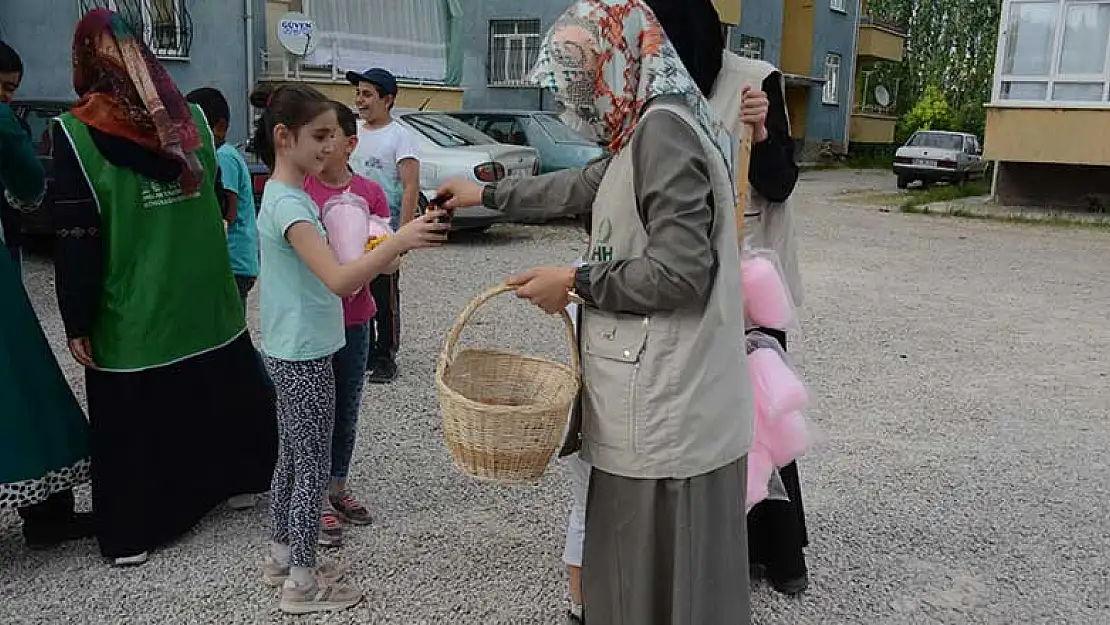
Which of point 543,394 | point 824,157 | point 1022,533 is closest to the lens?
point 543,394

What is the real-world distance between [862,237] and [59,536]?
11411mm

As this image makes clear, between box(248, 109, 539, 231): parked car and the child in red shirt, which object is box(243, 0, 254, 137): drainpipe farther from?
the child in red shirt

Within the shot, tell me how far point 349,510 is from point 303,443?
2.86 ft

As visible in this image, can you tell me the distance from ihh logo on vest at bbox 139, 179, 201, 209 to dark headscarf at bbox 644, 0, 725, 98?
1.81m

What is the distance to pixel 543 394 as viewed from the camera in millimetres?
2697

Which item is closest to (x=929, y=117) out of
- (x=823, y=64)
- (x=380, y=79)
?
(x=823, y=64)

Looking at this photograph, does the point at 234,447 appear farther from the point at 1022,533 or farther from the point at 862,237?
the point at 862,237

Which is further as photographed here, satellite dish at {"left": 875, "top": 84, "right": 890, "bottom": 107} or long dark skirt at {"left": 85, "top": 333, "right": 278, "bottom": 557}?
satellite dish at {"left": 875, "top": 84, "right": 890, "bottom": 107}

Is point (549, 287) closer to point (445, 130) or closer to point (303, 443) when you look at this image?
point (303, 443)

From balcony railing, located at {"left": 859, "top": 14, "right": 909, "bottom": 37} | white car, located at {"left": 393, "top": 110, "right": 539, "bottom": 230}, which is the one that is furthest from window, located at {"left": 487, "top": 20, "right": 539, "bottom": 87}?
balcony railing, located at {"left": 859, "top": 14, "right": 909, "bottom": 37}

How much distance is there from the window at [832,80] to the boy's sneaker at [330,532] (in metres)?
28.7

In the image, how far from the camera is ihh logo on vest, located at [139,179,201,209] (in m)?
3.19

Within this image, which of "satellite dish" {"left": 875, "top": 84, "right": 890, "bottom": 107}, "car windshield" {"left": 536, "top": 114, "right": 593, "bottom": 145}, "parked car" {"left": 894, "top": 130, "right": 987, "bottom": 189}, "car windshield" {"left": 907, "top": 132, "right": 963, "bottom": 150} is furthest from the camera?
"satellite dish" {"left": 875, "top": 84, "right": 890, "bottom": 107}

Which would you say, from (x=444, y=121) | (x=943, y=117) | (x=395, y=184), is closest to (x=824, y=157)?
(x=943, y=117)
